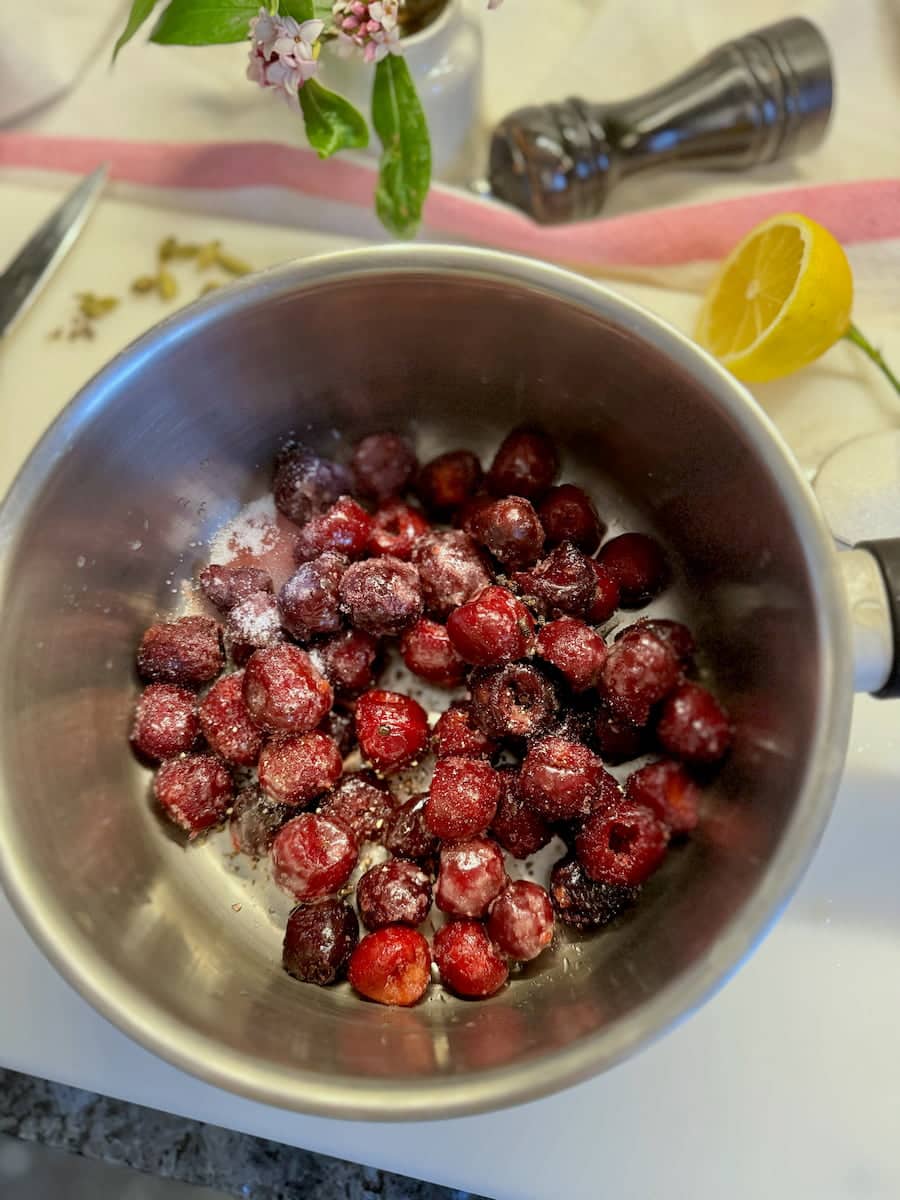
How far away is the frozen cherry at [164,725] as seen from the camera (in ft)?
3.37

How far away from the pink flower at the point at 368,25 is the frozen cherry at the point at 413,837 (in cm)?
76

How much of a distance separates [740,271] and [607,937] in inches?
32.3

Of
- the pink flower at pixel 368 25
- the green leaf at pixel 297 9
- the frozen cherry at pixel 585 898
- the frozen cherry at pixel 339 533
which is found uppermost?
the green leaf at pixel 297 9

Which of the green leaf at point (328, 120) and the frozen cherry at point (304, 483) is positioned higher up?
the green leaf at point (328, 120)

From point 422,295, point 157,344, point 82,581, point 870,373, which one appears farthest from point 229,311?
point 870,373

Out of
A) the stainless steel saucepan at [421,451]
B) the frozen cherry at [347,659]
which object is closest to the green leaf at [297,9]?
the stainless steel saucepan at [421,451]

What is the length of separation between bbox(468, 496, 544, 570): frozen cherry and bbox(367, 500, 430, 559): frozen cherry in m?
0.09

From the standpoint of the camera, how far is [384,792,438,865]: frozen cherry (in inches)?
38.6

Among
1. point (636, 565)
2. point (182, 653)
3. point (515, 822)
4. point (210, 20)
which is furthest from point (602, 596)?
point (210, 20)

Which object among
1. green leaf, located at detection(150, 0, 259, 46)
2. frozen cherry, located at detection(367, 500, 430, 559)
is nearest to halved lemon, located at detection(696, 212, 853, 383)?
frozen cherry, located at detection(367, 500, 430, 559)

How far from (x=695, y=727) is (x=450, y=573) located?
30 centimetres

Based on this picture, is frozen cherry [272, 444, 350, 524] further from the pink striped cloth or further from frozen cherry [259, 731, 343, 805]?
the pink striped cloth

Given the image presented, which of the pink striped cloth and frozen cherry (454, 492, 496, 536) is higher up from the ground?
the pink striped cloth

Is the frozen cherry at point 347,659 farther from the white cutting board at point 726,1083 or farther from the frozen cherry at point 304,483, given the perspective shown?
the white cutting board at point 726,1083
